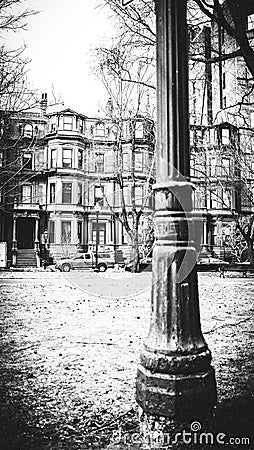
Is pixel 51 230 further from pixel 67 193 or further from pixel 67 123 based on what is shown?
pixel 67 123

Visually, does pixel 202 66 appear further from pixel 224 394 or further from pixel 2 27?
pixel 224 394

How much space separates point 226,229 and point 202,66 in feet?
40.7

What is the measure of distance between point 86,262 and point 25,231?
7.91 metres

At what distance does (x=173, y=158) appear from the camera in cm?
169

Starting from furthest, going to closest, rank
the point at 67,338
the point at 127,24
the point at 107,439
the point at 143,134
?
1. the point at 143,134
2. the point at 127,24
3. the point at 67,338
4. the point at 107,439

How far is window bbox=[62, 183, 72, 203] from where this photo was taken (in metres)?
22.8

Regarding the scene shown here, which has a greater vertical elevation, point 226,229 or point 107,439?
point 226,229

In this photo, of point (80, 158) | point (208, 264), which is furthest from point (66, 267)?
point (80, 158)

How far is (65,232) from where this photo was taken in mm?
22250

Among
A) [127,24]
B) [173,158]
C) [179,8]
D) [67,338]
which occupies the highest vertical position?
[127,24]

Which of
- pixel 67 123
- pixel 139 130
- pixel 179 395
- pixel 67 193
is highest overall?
pixel 67 123

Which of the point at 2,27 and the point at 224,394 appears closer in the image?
the point at 224,394

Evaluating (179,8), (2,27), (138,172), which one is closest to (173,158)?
(179,8)

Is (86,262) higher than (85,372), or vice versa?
(85,372)
